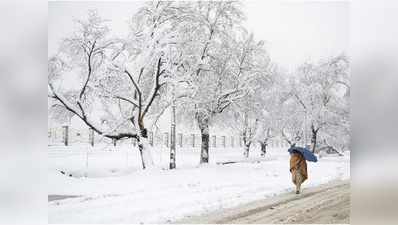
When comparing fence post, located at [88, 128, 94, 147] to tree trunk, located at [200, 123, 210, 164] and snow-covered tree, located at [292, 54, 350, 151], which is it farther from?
snow-covered tree, located at [292, 54, 350, 151]

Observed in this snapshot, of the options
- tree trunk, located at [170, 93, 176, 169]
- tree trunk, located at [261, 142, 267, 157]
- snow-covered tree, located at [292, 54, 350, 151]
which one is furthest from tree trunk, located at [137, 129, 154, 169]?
snow-covered tree, located at [292, 54, 350, 151]

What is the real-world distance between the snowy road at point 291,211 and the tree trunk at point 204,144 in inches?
40.5

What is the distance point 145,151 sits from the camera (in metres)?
6.21

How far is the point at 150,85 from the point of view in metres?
6.75

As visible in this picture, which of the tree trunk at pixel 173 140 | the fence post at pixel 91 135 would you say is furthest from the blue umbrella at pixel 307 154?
the fence post at pixel 91 135

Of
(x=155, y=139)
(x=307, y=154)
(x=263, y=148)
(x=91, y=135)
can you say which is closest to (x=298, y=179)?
(x=307, y=154)

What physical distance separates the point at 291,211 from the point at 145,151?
2156mm

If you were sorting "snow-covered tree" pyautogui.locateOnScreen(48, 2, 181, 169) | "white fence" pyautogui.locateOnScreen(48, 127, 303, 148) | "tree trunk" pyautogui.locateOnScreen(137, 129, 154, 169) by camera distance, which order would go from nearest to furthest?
"white fence" pyautogui.locateOnScreen(48, 127, 303, 148), "tree trunk" pyautogui.locateOnScreen(137, 129, 154, 169), "snow-covered tree" pyautogui.locateOnScreen(48, 2, 181, 169)

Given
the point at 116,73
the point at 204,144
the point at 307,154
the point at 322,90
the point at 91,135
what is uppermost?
the point at 116,73

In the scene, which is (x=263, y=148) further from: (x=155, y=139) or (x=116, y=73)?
(x=116, y=73)

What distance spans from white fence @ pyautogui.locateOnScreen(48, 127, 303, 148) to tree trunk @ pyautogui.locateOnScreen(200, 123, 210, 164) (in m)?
0.07

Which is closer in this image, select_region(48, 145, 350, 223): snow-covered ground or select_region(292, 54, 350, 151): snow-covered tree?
select_region(48, 145, 350, 223): snow-covered ground

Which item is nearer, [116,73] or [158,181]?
[158,181]

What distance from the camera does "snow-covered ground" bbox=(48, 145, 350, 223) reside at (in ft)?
16.4
